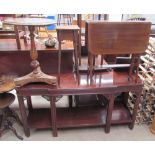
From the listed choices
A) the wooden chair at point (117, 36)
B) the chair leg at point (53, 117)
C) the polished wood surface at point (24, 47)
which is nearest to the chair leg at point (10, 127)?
the chair leg at point (53, 117)

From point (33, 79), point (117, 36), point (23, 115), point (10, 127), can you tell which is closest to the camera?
point (117, 36)

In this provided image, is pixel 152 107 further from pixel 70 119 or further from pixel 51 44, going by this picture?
pixel 51 44

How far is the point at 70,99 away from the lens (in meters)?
2.42

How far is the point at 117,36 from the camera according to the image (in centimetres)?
158

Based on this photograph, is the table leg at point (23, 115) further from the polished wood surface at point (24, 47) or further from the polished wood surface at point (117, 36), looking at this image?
the polished wood surface at point (117, 36)

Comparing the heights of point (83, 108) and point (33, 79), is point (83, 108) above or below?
below

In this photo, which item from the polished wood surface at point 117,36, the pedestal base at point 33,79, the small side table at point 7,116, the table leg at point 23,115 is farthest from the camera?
the small side table at point 7,116

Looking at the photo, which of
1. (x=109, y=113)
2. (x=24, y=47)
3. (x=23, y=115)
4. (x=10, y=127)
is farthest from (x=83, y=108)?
(x=24, y=47)

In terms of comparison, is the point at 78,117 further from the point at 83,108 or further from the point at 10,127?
the point at 10,127

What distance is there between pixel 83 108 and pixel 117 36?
116 centimetres

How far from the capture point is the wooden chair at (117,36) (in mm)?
1538

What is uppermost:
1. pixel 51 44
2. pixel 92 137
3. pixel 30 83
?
pixel 51 44

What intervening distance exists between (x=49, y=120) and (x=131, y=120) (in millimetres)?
1011
